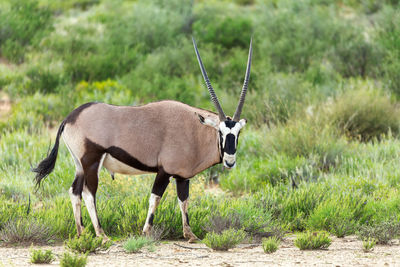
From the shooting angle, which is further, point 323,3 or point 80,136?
point 323,3

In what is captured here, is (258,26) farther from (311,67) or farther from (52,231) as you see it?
(52,231)

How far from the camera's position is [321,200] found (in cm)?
857

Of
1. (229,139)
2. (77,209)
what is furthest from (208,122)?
(77,209)

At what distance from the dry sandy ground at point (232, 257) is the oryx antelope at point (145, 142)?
0.49 m

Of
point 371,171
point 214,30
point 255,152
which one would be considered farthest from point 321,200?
point 214,30

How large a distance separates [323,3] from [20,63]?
13.1m

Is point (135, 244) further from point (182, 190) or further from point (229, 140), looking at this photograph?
point (229, 140)

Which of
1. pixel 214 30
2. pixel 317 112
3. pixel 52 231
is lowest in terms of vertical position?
pixel 52 231

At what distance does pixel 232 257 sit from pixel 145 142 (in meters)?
1.54

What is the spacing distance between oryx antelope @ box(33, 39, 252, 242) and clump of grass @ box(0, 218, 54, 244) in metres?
0.46

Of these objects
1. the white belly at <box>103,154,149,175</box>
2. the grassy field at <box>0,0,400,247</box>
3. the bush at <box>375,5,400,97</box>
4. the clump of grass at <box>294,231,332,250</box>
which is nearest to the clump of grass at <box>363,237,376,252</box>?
the clump of grass at <box>294,231,332,250</box>

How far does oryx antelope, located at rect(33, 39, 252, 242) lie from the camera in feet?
21.4

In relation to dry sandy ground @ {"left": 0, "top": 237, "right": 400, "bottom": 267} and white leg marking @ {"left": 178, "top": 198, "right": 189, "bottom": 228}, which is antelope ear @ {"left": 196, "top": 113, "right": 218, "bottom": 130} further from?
dry sandy ground @ {"left": 0, "top": 237, "right": 400, "bottom": 267}

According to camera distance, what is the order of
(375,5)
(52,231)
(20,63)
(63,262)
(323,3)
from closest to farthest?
(63,262), (52,231), (20,63), (375,5), (323,3)
